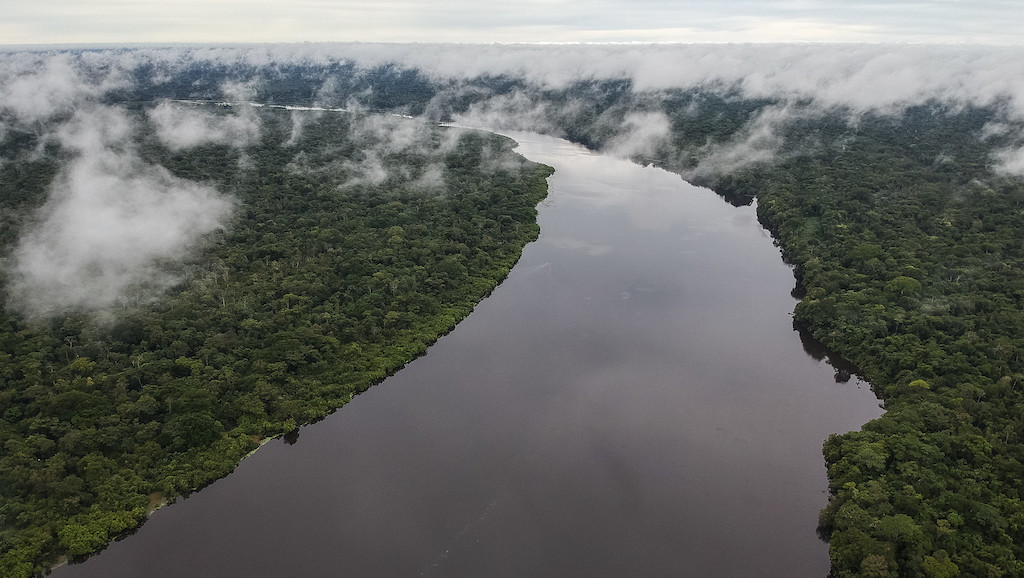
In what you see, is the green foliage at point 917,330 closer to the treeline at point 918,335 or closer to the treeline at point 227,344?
the treeline at point 918,335

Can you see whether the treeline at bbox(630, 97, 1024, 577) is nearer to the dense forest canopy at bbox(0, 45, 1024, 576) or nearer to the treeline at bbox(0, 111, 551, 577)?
the dense forest canopy at bbox(0, 45, 1024, 576)

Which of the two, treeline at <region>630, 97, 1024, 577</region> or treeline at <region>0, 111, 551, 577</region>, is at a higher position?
treeline at <region>630, 97, 1024, 577</region>

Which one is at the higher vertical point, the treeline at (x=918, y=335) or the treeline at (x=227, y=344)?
the treeline at (x=918, y=335)

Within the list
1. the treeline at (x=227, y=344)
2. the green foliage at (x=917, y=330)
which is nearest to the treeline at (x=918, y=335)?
the green foliage at (x=917, y=330)

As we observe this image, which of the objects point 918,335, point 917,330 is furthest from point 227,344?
point 917,330

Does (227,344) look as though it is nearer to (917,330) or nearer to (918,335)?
(918,335)

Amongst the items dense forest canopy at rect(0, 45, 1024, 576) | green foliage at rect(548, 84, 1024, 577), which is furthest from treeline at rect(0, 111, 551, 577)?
green foliage at rect(548, 84, 1024, 577)
